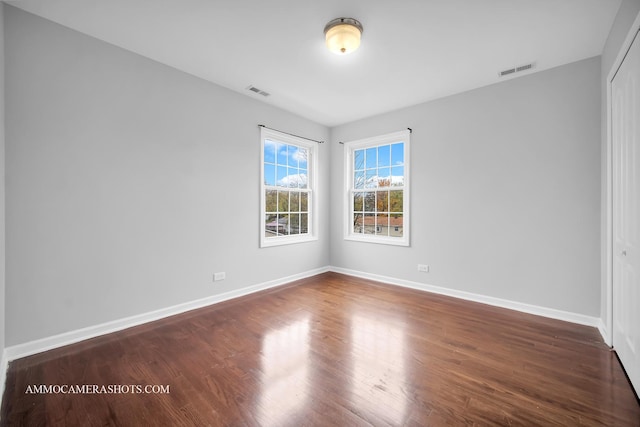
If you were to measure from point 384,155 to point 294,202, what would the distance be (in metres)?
1.71

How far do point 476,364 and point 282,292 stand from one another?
2.49 metres

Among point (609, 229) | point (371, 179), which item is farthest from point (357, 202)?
point (609, 229)

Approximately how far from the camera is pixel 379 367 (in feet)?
6.84

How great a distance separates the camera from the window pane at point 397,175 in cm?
437

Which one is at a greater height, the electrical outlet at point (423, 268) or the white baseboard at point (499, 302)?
the electrical outlet at point (423, 268)

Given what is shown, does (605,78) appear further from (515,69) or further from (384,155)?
(384,155)

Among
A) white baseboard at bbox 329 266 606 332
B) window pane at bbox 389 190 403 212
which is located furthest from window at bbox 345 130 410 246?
white baseboard at bbox 329 266 606 332

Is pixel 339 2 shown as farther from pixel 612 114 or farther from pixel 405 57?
pixel 612 114

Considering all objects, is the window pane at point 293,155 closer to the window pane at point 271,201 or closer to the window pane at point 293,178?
the window pane at point 293,178

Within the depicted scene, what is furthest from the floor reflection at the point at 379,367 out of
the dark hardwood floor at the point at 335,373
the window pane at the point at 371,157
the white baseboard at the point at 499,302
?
the window pane at the point at 371,157

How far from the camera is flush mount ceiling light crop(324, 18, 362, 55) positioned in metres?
2.26

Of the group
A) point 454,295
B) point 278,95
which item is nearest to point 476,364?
point 454,295

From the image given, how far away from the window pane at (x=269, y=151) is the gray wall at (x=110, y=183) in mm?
439

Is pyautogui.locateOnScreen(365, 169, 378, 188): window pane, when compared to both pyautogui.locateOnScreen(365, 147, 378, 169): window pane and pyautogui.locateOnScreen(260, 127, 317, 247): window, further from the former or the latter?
pyautogui.locateOnScreen(260, 127, 317, 247): window
